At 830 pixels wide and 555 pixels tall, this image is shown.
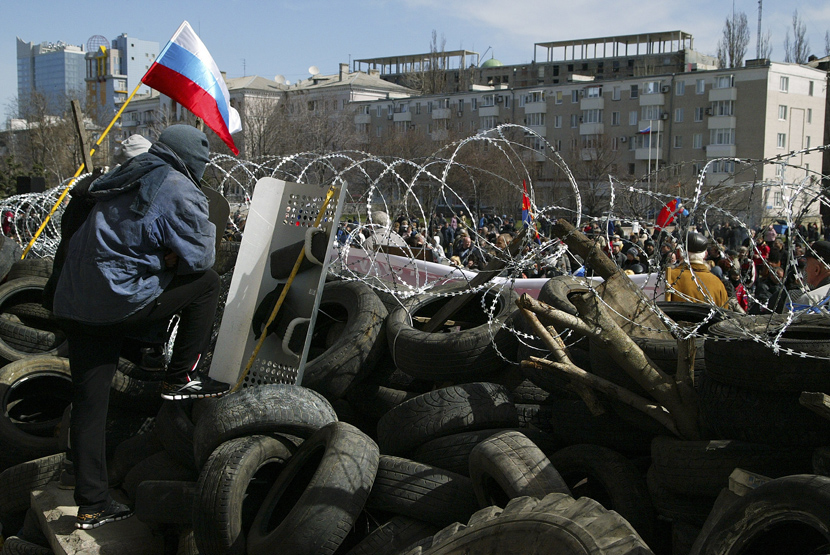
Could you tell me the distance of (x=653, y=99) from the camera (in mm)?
68562

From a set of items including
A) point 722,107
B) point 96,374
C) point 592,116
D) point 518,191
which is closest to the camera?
point 96,374

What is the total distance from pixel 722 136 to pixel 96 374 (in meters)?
68.7

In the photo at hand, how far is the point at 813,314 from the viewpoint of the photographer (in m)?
4.12

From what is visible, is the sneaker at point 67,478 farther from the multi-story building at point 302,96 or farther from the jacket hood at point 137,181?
the multi-story building at point 302,96

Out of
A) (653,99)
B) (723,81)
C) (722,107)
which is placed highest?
(723,81)

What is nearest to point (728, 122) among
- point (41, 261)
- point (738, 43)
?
point (738, 43)

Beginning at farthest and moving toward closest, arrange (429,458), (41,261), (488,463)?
(41,261) → (429,458) → (488,463)

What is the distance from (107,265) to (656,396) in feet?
9.56

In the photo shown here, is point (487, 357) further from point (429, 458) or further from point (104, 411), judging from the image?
point (104, 411)

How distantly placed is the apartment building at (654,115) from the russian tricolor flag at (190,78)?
147ft

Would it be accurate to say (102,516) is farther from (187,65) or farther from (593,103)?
(593,103)

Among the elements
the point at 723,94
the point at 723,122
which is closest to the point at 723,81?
the point at 723,94

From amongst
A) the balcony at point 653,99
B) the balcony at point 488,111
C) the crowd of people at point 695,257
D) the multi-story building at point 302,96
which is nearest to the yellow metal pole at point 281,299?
the crowd of people at point 695,257

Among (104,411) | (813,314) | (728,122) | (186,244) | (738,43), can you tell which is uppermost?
(738,43)
